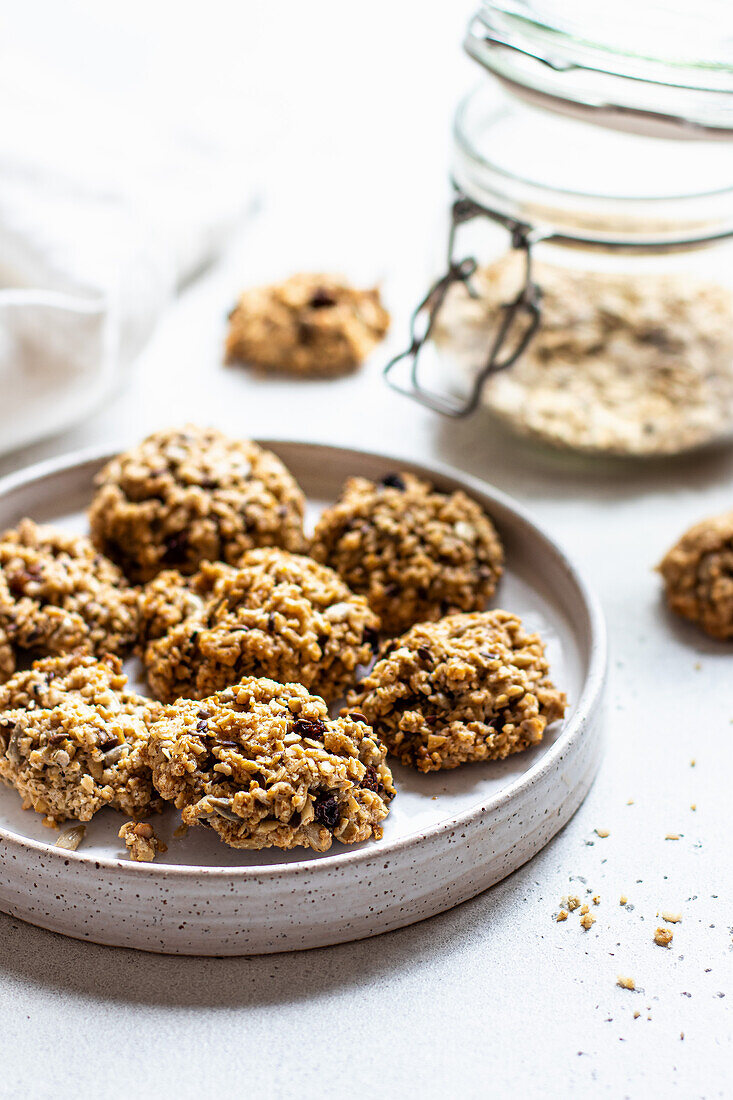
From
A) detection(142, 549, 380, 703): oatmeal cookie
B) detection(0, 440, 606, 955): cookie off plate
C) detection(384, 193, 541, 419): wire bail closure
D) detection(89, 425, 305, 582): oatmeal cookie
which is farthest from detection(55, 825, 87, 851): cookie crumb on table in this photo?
detection(384, 193, 541, 419): wire bail closure

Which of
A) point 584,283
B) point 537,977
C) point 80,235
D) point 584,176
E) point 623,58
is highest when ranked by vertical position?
point 623,58

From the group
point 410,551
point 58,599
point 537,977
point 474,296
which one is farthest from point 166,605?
point 474,296

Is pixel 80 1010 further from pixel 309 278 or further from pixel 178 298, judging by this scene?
pixel 178 298

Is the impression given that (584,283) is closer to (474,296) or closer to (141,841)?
(474,296)

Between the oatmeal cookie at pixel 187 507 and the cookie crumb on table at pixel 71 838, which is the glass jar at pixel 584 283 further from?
the cookie crumb on table at pixel 71 838

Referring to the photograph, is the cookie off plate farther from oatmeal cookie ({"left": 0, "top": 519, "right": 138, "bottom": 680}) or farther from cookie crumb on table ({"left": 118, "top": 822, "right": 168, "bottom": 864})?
oatmeal cookie ({"left": 0, "top": 519, "right": 138, "bottom": 680})

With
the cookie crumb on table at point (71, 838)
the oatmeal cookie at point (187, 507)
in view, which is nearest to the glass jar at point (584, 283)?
the oatmeal cookie at point (187, 507)
